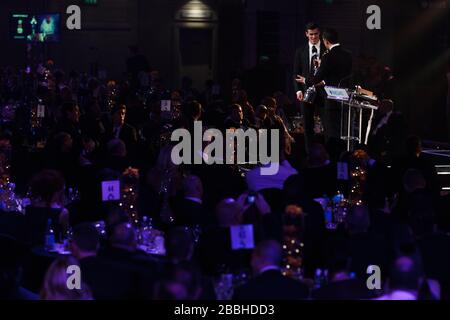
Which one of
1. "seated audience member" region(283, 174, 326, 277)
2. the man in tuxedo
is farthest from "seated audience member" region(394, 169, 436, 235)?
the man in tuxedo

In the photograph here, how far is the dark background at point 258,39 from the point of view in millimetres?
15211

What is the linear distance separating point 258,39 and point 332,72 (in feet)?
21.8

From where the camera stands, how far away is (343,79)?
11.0 meters

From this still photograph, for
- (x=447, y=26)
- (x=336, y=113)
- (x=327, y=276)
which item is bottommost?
(x=327, y=276)

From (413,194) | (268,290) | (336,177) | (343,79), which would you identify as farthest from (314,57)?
(268,290)

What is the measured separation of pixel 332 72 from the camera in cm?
1109

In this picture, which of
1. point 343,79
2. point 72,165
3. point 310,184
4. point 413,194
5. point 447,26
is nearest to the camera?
point 413,194

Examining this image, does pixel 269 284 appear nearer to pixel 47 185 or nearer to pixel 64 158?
pixel 47 185

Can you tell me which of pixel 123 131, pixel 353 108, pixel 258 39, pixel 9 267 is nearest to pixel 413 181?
pixel 9 267

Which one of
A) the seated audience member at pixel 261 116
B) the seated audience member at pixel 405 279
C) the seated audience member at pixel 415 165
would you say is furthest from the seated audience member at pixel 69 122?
the seated audience member at pixel 405 279

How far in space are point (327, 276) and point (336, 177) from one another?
230 centimetres

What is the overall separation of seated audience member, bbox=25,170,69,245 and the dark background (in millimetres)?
5644
